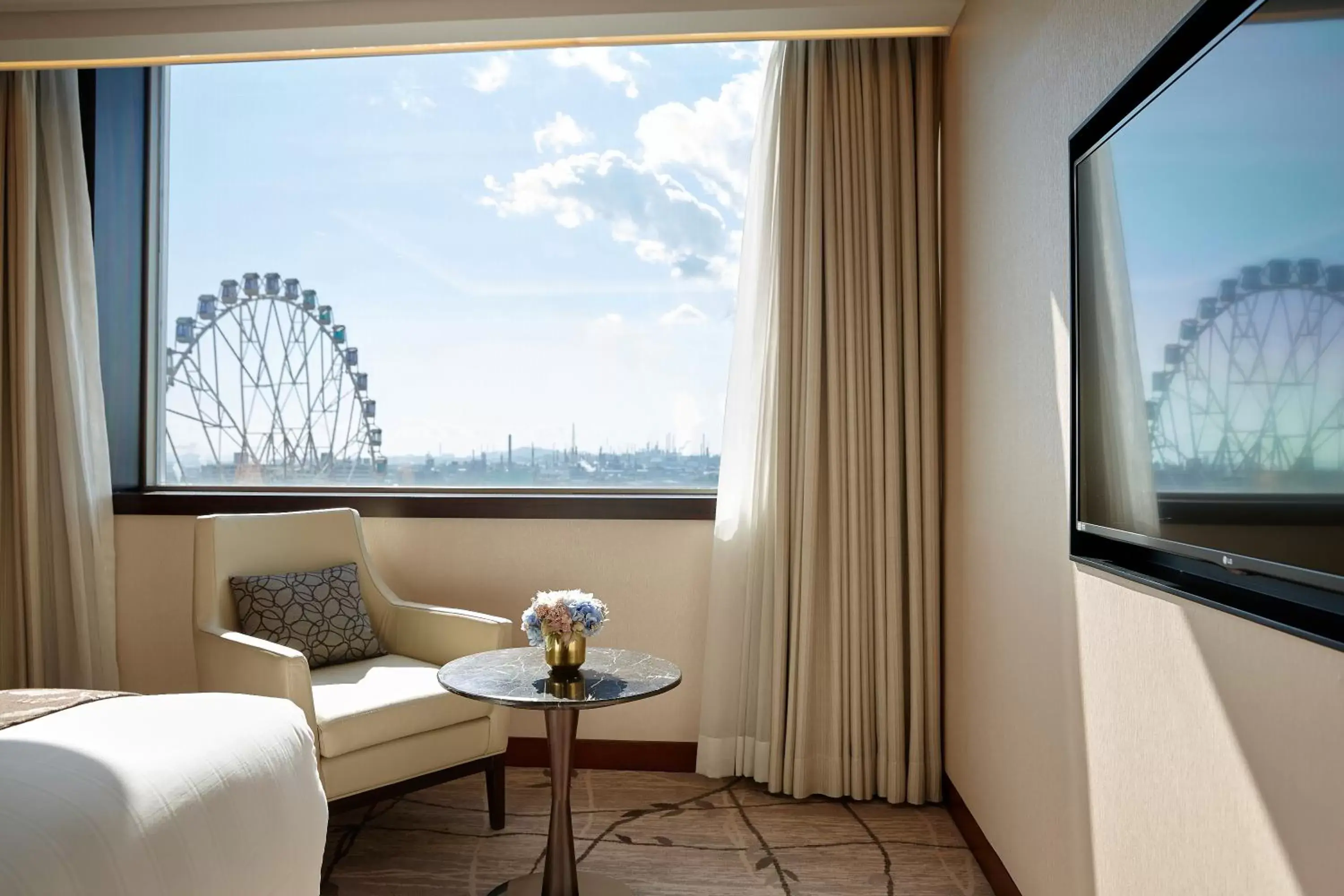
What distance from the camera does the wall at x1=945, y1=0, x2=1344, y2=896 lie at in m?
1.16

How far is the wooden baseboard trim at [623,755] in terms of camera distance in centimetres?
332

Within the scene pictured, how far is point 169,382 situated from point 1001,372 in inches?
125

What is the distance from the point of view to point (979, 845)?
2613 millimetres

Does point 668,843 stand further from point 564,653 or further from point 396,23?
point 396,23

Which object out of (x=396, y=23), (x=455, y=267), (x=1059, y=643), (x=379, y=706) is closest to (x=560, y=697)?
(x=379, y=706)

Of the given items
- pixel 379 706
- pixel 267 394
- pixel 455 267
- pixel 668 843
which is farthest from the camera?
pixel 267 394

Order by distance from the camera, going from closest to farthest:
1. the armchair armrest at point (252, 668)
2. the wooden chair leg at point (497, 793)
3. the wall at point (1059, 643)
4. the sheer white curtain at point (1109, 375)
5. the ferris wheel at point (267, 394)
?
the wall at point (1059, 643) < the sheer white curtain at point (1109, 375) < the armchair armrest at point (252, 668) < the wooden chair leg at point (497, 793) < the ferris wheel at point (267, 394)

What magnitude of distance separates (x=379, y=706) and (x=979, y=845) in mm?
1696

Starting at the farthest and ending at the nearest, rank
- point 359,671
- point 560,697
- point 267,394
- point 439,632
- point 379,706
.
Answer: point 267,394, point 439,632, point 359,671, point 379,706, point 560,697

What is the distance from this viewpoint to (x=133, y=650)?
11.6ft

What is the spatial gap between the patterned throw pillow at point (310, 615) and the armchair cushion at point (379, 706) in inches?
3.3

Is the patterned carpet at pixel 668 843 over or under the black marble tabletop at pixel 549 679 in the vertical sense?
under

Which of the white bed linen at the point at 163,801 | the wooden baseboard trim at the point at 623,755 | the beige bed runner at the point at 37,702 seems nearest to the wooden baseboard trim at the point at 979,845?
the wooden baseboard trim at the point at 623,755

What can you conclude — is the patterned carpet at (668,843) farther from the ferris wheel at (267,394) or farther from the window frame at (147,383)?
the ferris wheel at (267,394)
